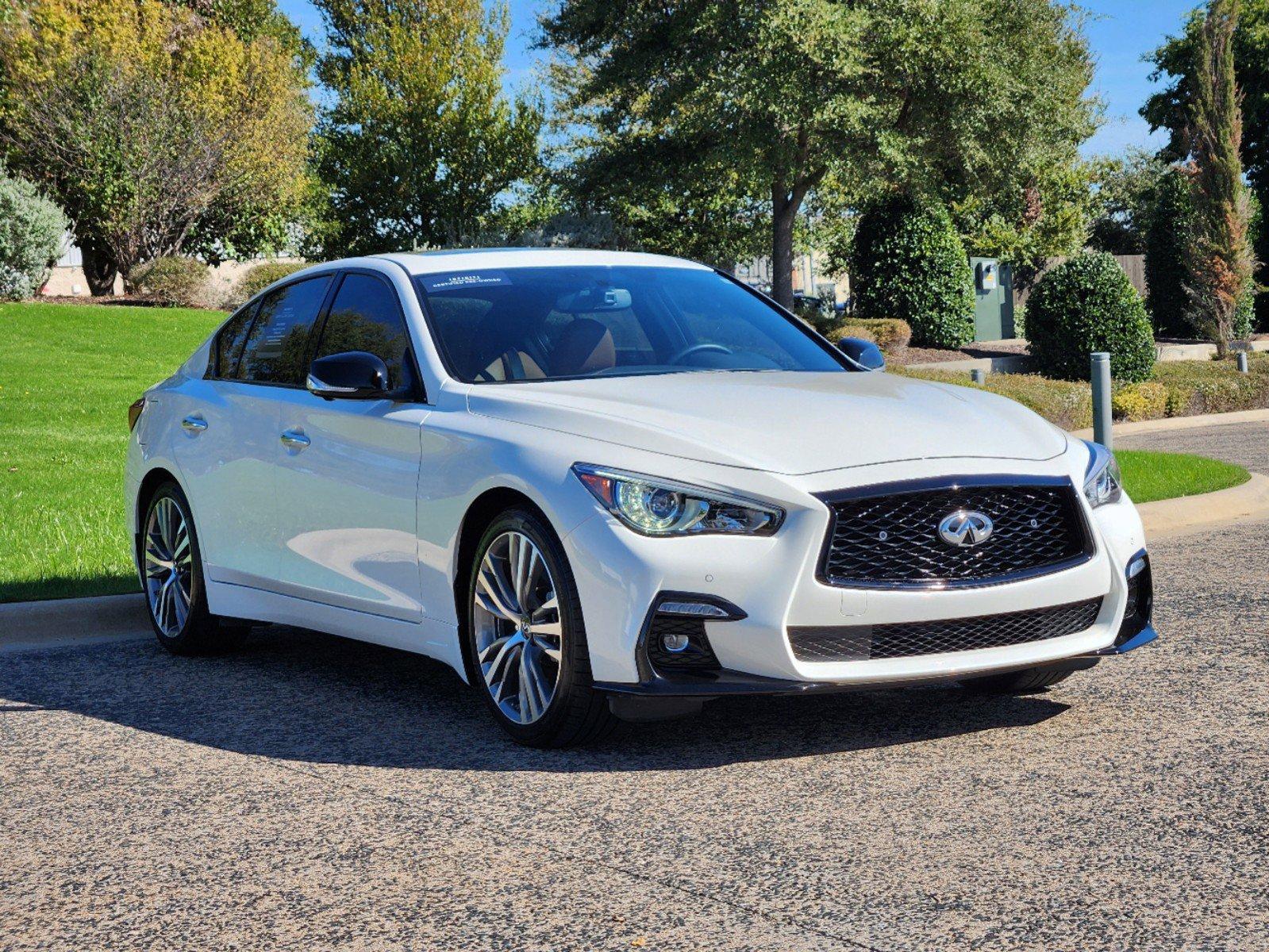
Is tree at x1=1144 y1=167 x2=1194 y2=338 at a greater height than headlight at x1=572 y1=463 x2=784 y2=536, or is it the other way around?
tree at x1=1144 y1=167 x2=1194 y2=338

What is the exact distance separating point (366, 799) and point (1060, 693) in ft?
8.76

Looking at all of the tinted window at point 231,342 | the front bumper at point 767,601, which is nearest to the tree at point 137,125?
the tinted window at point 231,342

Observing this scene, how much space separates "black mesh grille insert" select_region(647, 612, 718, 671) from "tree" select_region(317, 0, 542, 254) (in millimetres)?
49812

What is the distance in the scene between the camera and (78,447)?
15.9 meters

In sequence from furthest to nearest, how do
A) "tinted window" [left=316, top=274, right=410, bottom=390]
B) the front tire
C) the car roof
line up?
the car roof, "tinted window" [left=316, top=274, right=410, bottom=390], the front tire

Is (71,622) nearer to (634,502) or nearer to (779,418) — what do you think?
(634,502)

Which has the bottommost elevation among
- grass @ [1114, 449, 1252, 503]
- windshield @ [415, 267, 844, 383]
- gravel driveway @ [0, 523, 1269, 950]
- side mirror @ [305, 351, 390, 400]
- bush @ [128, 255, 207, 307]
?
gravel driveway @ [0, 523, 1269, 950]

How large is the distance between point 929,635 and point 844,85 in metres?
26.3

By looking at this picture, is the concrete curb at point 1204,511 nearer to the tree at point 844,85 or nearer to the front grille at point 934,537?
the front grille at point 934,537

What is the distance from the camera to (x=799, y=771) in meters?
5.03

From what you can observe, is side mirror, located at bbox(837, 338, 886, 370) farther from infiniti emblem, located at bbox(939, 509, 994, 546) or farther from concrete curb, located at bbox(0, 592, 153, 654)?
concrete curb, located at bbox(0, 592, 153, 654)

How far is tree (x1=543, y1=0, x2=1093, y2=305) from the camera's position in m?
29.1

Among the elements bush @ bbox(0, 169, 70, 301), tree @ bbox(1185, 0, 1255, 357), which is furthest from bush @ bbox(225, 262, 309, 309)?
tree @ bbox(1185, 0, 1255, 357)

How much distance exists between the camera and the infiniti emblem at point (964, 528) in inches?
193
